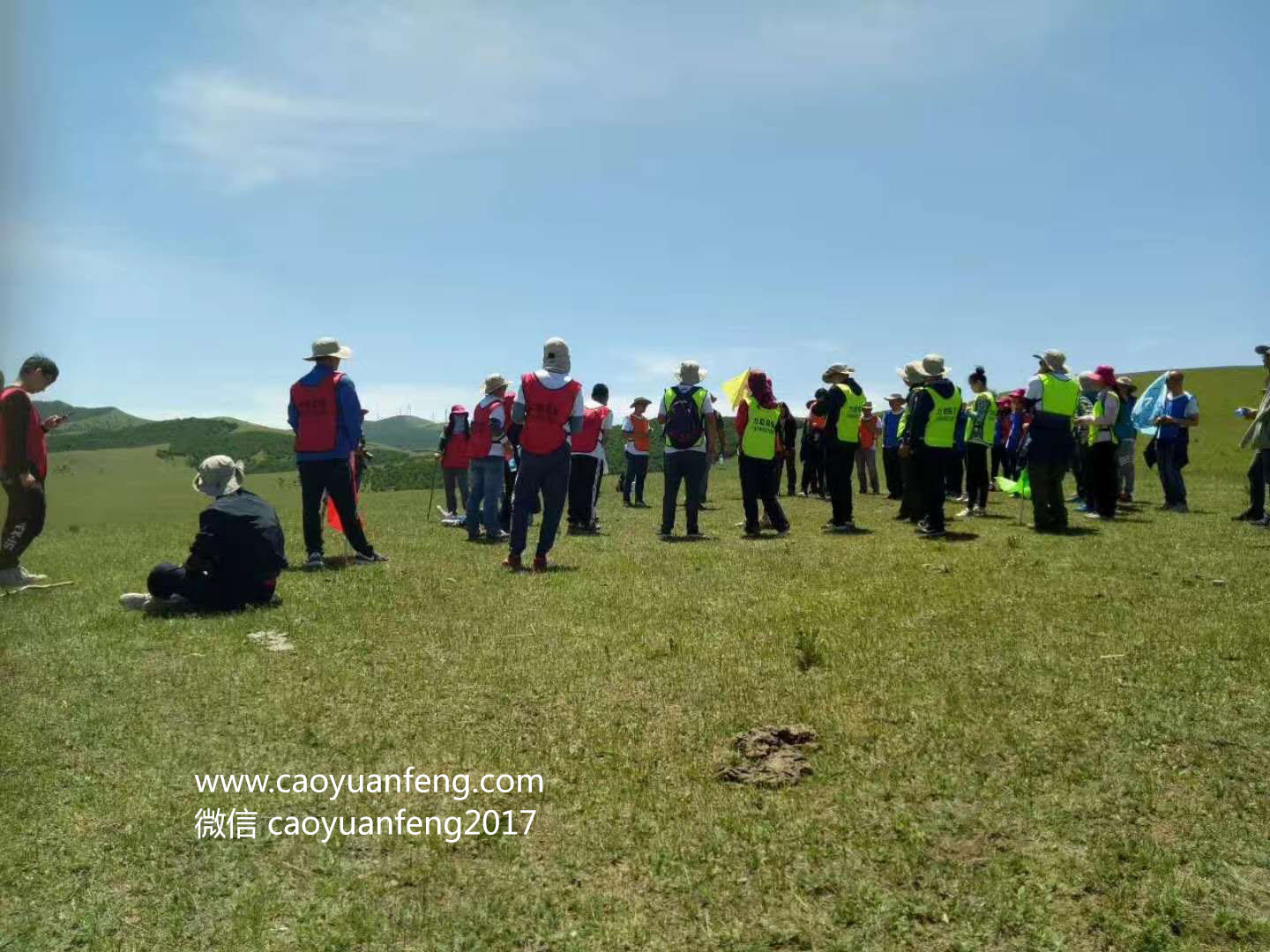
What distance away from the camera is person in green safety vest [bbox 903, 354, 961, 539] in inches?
555

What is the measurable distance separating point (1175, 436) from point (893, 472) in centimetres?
634

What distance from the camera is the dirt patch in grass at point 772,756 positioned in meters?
4.76

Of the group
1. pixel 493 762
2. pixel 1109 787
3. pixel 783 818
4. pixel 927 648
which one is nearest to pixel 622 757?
pixel 493 762

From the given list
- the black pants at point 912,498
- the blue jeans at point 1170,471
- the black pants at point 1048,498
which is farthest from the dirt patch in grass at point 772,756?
the blue jeans at point 1170,471

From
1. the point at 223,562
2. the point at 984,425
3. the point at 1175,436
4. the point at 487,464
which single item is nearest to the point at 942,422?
the point at 984,425

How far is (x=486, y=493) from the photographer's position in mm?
14945

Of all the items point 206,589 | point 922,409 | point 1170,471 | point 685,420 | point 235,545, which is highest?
point 922,409

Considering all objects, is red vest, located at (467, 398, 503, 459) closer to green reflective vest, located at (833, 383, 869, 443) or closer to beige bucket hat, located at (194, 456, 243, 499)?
green reflective vest, located at (833, 383, 869, 443)

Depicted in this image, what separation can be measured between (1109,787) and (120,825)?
4.67 meters

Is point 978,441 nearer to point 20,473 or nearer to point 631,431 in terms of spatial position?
point 631,431

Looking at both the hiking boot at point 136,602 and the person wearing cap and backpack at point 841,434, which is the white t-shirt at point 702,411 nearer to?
the person wearing cap and backpack at point 841,434

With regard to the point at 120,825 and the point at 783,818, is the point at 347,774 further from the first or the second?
the point at 783,818

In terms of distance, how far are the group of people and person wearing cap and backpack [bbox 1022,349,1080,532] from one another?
0.07 feet

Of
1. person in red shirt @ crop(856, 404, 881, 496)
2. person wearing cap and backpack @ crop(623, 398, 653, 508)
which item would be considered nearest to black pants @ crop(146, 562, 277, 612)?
person wearing cap and backpack @ crop(623, 398, 653, 508)
